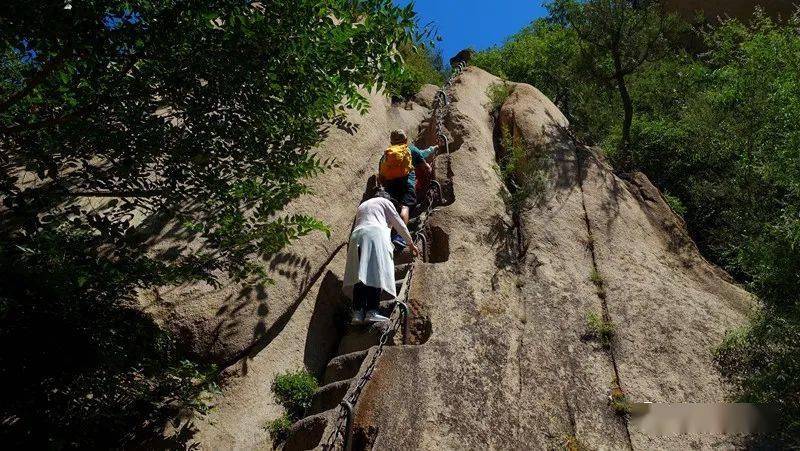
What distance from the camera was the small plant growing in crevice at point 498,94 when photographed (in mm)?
15461

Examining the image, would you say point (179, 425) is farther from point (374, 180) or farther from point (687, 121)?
point (687, 121)

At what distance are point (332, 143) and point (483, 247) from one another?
390 cm

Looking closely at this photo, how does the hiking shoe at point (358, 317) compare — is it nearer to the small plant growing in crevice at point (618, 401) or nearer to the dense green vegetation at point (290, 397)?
the dense green vegetation at point (290, 397)

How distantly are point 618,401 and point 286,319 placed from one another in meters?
4.85

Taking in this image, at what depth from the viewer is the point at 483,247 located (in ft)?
34.4

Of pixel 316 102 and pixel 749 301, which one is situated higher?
pixel 316 102

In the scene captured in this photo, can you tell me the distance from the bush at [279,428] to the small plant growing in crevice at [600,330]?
14.0 feet

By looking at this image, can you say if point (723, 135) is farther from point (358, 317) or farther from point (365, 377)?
point (365, 377)

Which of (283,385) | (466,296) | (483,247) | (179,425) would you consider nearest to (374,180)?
(483,247)

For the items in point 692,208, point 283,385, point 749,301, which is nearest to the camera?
point 283,385

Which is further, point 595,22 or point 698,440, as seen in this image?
point 595,22

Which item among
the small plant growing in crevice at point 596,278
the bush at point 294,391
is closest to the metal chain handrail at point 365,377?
the bush at point 294,391

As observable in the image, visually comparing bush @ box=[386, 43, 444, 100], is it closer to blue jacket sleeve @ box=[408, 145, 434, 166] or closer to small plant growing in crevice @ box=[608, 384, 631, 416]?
blue jacket sleeve @ box=[408, 145, 434, 166]

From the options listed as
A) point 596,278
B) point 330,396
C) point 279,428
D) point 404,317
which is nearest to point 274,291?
point 279,428
